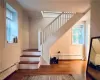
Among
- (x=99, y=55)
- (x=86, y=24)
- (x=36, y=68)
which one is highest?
(x=86, y=24)

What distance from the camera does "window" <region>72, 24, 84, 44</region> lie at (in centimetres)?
859

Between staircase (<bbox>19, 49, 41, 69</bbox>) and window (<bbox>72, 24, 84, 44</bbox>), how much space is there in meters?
2.99

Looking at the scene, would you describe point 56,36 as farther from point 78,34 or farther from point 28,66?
point 78,34

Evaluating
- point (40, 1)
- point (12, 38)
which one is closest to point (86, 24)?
point (40, 1)

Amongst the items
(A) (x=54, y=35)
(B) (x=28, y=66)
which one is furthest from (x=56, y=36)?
(B) (x=28, y=66)

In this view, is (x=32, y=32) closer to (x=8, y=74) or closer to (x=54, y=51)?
(x=54, y=51)

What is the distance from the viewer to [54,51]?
838 centimetres

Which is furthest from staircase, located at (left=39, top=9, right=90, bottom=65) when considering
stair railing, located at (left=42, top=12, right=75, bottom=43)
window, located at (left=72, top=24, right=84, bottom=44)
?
window, located at (left=72, top=24, right=84, bottom=44)

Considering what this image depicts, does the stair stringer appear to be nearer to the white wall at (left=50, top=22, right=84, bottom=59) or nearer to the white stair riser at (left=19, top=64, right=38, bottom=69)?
the white stair riser at (left=19, top=64, right=38, bottom=69)

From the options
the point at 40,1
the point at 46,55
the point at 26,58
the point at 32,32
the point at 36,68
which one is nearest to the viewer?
the point at 40,1

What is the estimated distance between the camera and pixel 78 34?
8672 millimetres

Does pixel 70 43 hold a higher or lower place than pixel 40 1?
lower

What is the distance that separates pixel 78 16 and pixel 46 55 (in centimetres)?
234

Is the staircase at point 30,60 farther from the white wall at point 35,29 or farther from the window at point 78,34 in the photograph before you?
the window at point 78,34
